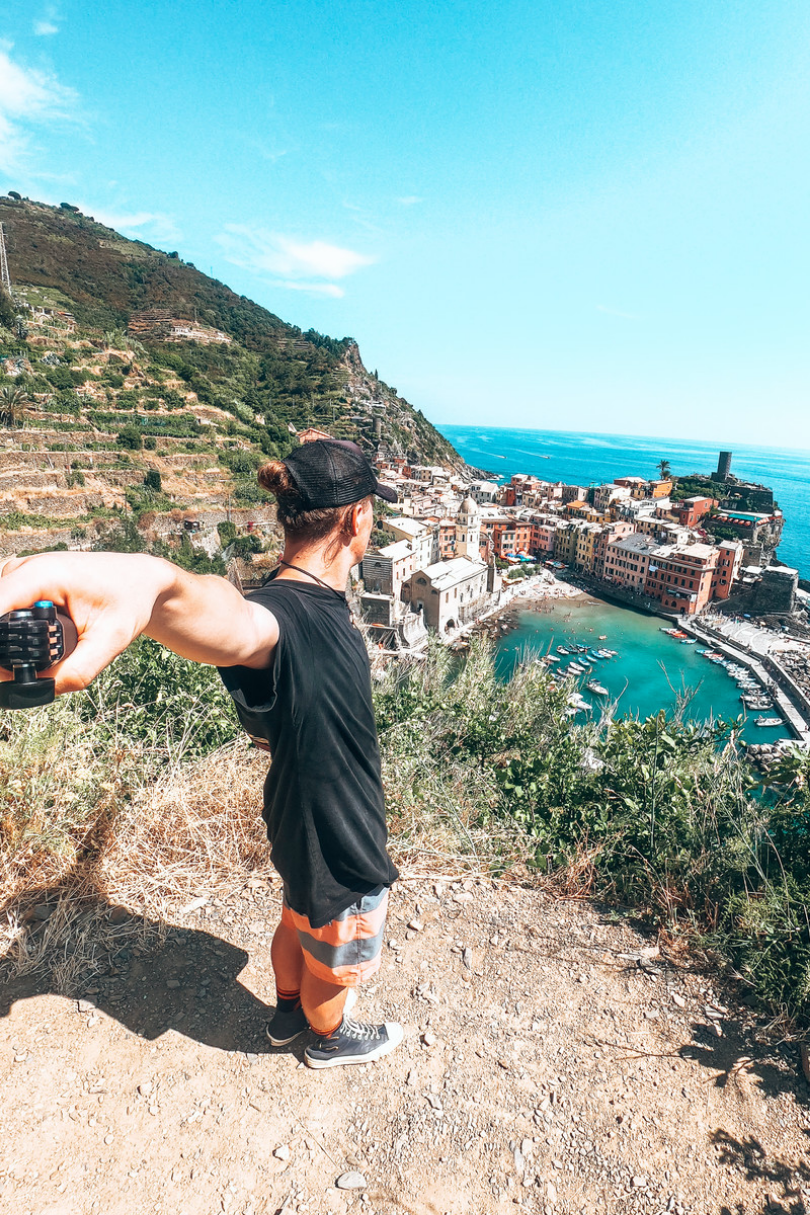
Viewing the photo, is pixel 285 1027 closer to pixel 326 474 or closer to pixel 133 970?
pixel 133 970

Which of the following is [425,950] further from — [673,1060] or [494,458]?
[494,458]

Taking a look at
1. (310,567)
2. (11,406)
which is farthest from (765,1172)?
(11,406)

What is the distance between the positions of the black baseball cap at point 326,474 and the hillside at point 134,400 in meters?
17.5

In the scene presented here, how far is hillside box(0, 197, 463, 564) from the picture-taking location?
18469 millimetres

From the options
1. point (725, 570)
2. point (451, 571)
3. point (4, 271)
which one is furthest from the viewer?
point (725, 570)

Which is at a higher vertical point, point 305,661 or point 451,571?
point 305,661

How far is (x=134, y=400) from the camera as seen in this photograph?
82.5ft

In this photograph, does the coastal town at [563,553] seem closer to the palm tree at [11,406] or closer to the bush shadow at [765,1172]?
the palm tree at [11,406]

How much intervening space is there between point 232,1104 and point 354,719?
3.39 feet

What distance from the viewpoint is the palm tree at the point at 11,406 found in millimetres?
18859

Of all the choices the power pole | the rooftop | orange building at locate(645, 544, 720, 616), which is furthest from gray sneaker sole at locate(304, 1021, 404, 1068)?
the power pole

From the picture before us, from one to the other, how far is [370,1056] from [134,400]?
1136 inches

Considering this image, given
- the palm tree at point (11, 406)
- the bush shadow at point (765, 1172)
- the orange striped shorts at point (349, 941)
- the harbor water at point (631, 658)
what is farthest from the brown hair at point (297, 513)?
the palm tree at point (11, 406)

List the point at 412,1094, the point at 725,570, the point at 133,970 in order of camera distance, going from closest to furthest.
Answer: the point at 412,1094
the point at 133,970
the point at 725,570
